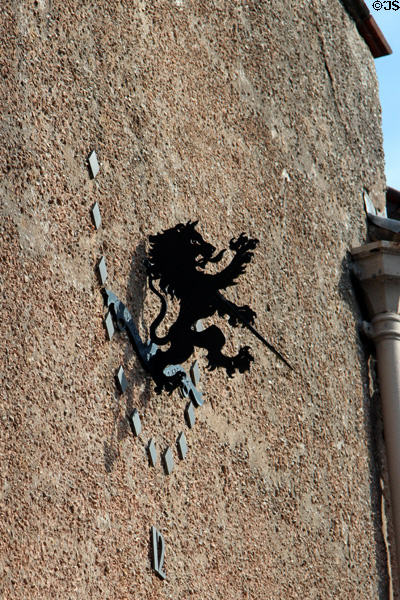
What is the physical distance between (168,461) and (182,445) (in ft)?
0.46

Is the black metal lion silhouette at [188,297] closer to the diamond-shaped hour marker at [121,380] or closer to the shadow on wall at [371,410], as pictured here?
the diamond-shaped hour marker at [121,380]

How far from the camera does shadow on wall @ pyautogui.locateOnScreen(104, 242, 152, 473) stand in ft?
12.2

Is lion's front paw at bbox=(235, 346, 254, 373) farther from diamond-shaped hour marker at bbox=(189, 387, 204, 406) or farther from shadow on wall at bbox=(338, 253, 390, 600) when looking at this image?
shadow on wall at bbox=(338, 253, 390, 600)

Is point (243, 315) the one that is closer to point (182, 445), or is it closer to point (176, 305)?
point (176, 305)

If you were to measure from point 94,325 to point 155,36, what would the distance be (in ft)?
4.82

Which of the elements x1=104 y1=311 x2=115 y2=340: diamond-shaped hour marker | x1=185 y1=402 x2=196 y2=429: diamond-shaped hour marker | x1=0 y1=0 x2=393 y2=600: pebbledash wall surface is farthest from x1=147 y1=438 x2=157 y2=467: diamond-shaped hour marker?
x1=104 y1=311 x2=115 y2=340: diamond-shaped hour marker

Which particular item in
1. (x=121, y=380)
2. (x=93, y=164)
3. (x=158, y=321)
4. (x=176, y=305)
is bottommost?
(x=121, y=380)

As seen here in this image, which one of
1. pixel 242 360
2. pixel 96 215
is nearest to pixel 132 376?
pixel 242 360

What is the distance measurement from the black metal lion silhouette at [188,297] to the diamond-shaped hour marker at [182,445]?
0.59 feet

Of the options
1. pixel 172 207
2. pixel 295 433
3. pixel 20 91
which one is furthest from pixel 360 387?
pixel 20 91

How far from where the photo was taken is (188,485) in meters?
4.14

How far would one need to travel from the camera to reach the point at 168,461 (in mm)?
4008

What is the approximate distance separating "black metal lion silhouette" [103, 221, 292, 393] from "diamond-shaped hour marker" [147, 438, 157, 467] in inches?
7.9

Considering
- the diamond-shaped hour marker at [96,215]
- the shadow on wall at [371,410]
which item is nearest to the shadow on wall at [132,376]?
Result: the diamond-shaped hour marker at [96,215]
